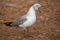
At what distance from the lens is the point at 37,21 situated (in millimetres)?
5785

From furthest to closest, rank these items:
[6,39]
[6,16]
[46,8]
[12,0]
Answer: [12,0], [46,8], [6,16], [6,39]

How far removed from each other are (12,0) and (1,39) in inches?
101

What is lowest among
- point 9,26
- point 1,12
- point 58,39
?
point 58,39

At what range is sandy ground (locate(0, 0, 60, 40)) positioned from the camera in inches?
196

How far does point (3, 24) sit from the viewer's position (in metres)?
5.44

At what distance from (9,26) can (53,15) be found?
1.58 meters

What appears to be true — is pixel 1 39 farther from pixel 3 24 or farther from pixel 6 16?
pixel 6 16

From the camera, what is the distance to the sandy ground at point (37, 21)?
4988mm

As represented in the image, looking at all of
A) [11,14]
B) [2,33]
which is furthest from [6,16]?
[2,33]

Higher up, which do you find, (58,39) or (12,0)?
(12,0)

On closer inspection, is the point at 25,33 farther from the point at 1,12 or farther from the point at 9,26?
the point at 1,12

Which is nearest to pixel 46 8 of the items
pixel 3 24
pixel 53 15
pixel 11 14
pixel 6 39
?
pixel 53 15

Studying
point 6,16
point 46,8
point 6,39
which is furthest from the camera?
point 46,8

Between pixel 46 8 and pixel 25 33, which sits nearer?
pixel 25 33
